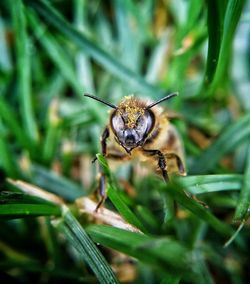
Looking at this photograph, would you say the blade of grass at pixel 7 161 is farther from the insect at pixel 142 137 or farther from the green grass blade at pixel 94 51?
the green grass blade at pixel 94 51

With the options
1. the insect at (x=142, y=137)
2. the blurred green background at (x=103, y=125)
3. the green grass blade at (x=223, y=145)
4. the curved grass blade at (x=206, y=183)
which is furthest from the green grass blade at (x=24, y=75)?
the curved grass blade at (x=206, y=183)

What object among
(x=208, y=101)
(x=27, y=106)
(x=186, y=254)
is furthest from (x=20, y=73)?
(x=186, y=254)

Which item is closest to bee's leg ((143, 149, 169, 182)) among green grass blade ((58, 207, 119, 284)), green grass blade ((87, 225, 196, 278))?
green grass blade ((58, 207, 119, 284))

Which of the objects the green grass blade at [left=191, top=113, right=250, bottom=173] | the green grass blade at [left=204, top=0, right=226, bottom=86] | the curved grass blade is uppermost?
the green grass blade at [left=204, top=0, right=226, bottom=86]

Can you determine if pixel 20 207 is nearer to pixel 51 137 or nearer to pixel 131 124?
pixel 131 124

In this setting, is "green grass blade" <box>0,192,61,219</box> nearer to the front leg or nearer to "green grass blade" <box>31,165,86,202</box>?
the front leg

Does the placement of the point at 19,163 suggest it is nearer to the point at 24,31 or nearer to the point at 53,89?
the point at 53,89
